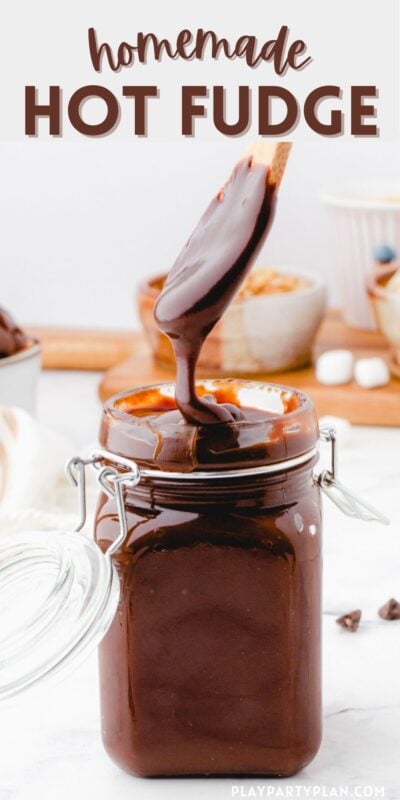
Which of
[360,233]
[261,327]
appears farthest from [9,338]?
[360,233]

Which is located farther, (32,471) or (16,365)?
(16,365)

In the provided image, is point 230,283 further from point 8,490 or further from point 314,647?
point 8,490

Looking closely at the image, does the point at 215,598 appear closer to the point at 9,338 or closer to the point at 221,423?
the point at 221,423

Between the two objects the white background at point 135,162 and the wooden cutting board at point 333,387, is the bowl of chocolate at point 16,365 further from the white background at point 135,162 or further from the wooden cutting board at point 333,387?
the white background at point 135,162

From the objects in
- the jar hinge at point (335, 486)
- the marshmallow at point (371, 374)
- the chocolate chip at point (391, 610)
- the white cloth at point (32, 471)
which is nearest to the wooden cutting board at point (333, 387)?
the marshmallow at point (371, 374)

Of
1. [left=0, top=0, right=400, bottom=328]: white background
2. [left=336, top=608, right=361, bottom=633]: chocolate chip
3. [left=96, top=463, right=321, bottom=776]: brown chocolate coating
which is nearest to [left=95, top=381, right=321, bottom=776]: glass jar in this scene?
[left=96, top=463, right=321, bottom=776]: brown chocolate coating
